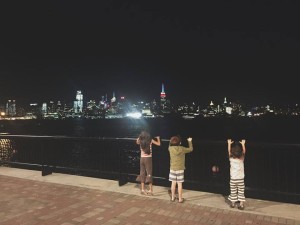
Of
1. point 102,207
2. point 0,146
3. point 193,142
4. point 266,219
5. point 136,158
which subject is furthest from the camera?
point 136,158

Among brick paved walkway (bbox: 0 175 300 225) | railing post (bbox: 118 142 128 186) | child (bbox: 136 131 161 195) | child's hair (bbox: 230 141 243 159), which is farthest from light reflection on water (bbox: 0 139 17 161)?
child's hair (bbox: 230 141 243 159)

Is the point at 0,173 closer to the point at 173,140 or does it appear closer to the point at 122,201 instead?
the point at 122,201

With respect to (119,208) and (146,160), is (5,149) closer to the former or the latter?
(146,160)

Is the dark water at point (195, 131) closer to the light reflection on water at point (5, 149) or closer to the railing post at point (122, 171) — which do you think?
the light reflection on water at point (5, 149)

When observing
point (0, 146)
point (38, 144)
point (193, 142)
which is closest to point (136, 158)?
point (0, 146)

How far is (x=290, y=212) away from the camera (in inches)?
252

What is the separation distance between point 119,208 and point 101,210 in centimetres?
40

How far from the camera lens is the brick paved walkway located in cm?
610

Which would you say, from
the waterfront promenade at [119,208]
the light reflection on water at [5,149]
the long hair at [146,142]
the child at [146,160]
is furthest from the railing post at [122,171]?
the light reflection on water at [5,149]

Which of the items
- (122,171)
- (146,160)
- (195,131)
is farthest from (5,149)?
(195,131)

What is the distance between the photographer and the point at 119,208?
6.88 meters

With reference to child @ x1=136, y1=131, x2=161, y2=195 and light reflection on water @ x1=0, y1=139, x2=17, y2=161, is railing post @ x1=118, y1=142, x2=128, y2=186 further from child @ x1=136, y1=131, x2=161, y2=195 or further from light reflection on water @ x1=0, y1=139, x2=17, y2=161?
light reflection on water @ x1=0, y1=139, x2=17, y2=161

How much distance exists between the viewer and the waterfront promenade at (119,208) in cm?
614

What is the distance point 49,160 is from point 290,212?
7821mm
